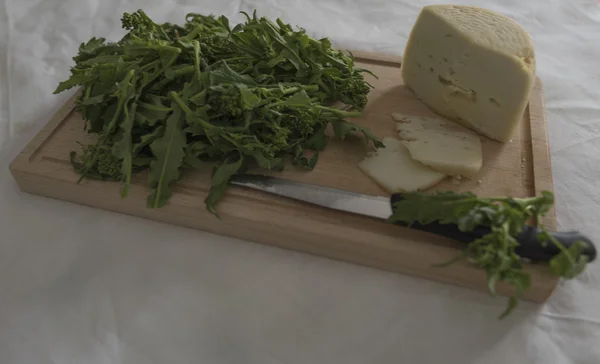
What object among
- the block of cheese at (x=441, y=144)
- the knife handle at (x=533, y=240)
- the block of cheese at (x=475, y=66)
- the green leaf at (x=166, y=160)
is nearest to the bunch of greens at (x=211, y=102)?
the green leaf at (x=166, y=160)

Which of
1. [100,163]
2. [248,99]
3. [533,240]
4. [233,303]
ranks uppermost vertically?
[248,99]

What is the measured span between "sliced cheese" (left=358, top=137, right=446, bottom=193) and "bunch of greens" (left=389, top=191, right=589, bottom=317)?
130mm

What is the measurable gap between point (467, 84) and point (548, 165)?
0.32m

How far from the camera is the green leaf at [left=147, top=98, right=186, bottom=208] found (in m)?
1.31

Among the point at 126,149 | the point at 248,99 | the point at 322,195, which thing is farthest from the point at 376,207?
the point at 126,149

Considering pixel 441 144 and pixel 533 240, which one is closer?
pixel 533 240

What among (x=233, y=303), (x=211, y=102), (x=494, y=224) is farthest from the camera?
(x=211, y=102)

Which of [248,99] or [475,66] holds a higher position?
[475,66]

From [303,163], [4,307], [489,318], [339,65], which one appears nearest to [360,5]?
[339,65]

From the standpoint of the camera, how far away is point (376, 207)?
128 cm

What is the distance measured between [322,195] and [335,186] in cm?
7

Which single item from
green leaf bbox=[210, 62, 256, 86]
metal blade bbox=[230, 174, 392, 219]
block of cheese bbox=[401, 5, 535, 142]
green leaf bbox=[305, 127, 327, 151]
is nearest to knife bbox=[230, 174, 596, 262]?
metal blade bbox=[230, 174, 392, 219]

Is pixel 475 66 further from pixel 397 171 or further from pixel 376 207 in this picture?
pixel 376 207

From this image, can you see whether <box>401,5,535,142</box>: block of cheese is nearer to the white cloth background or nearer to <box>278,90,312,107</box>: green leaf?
the white cloth background
